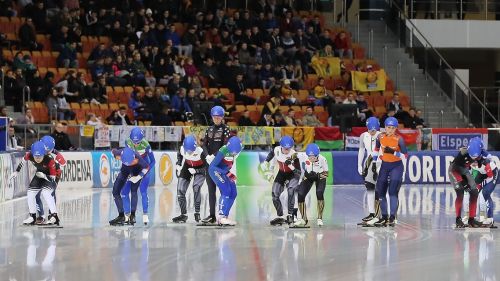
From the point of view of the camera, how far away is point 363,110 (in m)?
29.4

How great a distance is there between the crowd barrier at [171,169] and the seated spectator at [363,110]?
136 centimetres

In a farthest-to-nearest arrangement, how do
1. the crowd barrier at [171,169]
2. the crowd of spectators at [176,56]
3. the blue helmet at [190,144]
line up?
the crowd of spectators at [176,56] < the crowd barrier at [171,169] < the blue helmet at [190,144]

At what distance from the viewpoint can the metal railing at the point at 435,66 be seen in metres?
31.4

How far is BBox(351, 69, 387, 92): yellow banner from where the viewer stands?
3192 centimetres

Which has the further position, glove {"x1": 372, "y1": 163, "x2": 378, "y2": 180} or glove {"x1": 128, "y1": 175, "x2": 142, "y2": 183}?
glove {"x1": 372, "y1": 163, "x2": 378, "y2": 180}

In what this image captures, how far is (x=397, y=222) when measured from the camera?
17531 mm

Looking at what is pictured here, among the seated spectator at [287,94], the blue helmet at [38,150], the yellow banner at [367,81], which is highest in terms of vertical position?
the yellow banner at [367,81]

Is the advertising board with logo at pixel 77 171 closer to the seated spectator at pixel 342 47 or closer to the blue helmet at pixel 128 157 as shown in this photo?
the blue helmet at pixel 128 157

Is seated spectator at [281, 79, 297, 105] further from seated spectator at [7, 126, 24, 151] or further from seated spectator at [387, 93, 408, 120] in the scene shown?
seated spectator at [7, 126, 24, 151]

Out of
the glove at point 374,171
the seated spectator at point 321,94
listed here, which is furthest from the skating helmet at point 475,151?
the seated spectator at point 321,94

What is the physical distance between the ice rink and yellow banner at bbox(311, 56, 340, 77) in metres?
12.8

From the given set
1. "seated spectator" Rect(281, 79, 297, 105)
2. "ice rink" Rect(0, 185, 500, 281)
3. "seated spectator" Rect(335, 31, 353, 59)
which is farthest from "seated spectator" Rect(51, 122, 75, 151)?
"seated spectator" Rect(335, 31, 353, 59)

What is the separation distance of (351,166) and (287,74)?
4331 millimetres

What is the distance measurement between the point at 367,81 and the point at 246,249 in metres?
19.2
